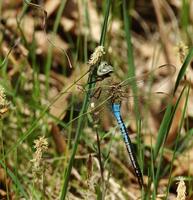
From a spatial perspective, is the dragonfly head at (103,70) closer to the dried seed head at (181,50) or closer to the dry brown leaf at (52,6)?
the dried seed head at (181,50)

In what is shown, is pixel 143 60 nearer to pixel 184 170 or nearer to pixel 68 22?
pixel 68 22

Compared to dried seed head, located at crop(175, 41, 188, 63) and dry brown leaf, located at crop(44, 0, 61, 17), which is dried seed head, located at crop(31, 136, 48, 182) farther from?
dry brown leaf, located at crop(44, 0, 61, 17)

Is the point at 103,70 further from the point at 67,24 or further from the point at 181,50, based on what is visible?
the point at 67,24

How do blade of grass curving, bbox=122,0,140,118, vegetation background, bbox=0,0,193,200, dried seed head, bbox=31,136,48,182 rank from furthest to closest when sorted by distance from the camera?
blade of grass curving, bbox=122,0,140,118 → vegetation background, bbox=0,0,193,200 → dried seed head, bbox=31,136,48,182

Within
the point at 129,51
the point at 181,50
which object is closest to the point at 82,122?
the point at 129,51

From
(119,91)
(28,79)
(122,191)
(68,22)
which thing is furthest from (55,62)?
(119,91)

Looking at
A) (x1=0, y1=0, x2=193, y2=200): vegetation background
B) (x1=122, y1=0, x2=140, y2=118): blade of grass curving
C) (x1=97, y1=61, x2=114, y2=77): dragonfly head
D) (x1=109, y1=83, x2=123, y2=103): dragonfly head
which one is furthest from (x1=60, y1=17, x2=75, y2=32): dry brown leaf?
(x1=97, y1=61, x2=114, y2=77): dragonfly head

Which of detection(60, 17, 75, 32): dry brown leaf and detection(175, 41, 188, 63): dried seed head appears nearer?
detection(175, 41, 188, 63): dried seed head

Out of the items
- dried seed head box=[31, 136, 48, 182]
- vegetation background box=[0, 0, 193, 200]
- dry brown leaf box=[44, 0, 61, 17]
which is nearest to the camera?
dried seed head box=[31, 136, 48, 182]
